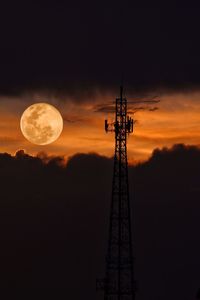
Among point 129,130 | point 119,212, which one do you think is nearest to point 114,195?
point 119,212

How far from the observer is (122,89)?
68250mm

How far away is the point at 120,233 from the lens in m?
64.3

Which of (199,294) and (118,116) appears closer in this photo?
(199,294)

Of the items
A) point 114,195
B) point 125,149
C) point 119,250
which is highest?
point 125,149

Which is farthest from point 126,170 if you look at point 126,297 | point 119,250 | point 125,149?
point 126,297

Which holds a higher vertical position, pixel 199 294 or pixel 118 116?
pixel 118 116

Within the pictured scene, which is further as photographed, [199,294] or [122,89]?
[122,89]

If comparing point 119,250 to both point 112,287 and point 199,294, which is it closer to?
point 112,287

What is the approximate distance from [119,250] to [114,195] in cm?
485

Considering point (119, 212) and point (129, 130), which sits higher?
point (129, 130)

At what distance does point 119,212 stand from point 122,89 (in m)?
11.6

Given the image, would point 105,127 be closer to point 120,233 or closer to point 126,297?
point 120,233

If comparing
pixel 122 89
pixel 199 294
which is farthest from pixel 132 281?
pixel 122 89

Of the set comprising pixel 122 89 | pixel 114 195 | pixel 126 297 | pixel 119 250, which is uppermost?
pixel 122 89
